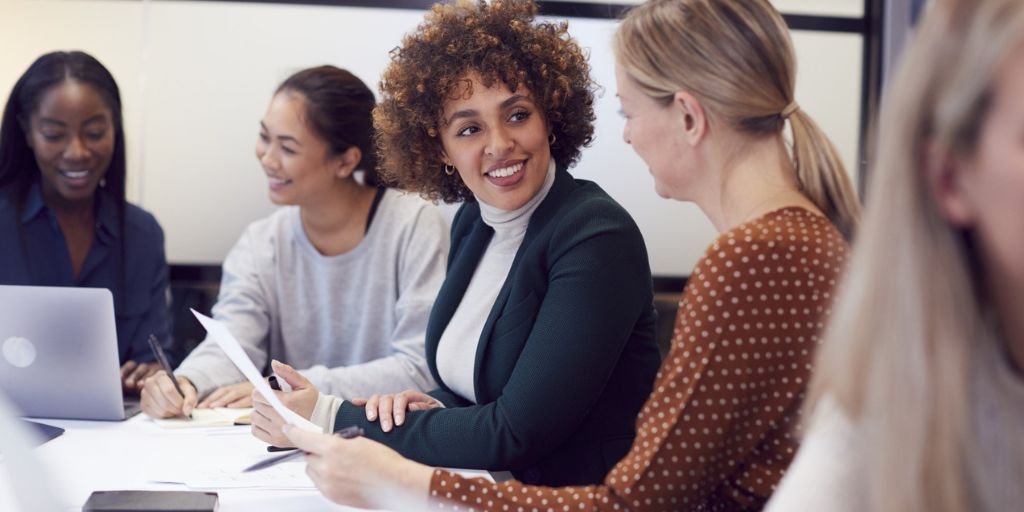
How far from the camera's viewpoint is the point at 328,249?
2707mm

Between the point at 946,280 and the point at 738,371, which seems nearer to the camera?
the point at 946,280

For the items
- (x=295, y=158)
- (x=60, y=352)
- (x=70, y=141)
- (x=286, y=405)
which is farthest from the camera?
(x=295, y=158)

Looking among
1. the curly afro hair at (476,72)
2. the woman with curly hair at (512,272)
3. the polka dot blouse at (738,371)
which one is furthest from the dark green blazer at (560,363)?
the polka dot blouse at (738,371)

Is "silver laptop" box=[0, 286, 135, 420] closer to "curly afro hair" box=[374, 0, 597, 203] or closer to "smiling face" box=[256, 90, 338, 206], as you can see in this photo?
"curly afro hair" box=[374, 0, 597, 203]

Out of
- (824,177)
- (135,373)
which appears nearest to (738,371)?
(824,177)

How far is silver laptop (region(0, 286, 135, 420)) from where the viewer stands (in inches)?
70.9

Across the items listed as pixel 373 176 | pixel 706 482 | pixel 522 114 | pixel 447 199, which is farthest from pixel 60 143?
pixel 706 482

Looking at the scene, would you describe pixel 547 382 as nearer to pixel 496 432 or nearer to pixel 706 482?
pixel 496 432

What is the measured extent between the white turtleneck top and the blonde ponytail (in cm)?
70

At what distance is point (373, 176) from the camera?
2781 millimetres

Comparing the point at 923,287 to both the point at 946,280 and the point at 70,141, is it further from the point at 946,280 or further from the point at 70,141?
the point at 70,141

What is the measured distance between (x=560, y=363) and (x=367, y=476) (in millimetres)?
388

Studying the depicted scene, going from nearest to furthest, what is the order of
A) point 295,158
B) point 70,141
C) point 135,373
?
1. point 135,373
2. point 70,141
3. point 295,158

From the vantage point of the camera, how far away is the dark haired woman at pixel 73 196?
2562 mm
